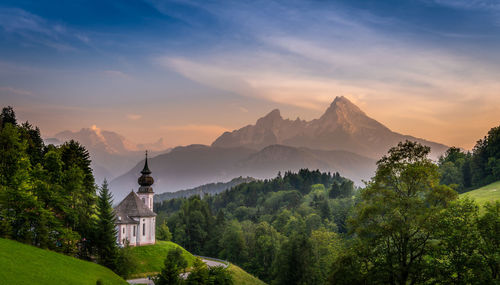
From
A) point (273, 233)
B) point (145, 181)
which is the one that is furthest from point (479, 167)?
point (145, 181)

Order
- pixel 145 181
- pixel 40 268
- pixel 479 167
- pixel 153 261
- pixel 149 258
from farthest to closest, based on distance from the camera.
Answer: pixel 479 167 < pixel 145 181 < pixel 149 258 < pixel 153 261 < pixel 40 268

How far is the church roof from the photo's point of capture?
7138cm

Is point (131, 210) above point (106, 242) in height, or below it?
above

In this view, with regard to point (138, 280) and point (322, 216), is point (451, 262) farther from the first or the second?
point (322, 216)

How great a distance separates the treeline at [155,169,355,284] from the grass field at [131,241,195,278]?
20.1 metres

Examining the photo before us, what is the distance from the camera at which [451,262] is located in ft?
108

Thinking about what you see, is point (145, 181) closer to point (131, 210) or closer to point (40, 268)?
point (131, 210)

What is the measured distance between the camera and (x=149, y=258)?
67.9 meters

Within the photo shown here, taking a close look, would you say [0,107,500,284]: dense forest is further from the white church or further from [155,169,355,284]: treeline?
the white church

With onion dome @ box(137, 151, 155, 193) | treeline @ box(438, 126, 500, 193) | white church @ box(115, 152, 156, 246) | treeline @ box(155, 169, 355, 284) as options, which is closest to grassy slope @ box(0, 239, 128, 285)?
white church @ box(115, 152, 156, 246)

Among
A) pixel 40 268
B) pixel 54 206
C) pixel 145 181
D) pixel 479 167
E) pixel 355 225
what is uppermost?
pixel 479 167

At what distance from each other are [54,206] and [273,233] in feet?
201

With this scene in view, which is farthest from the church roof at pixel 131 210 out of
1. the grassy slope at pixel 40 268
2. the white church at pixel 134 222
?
the grassy slope at pixel 40 268

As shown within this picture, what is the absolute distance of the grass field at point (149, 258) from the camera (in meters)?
63.0
